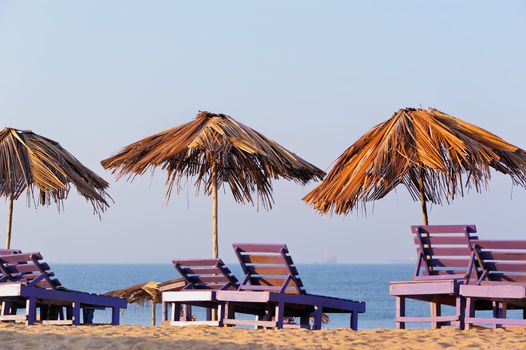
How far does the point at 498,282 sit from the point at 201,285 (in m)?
2.97

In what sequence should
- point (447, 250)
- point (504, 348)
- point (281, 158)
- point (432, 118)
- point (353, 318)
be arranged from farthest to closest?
point (281, 158), point (432, 118), point (353, 318), point (447, 250), point (504, 348)

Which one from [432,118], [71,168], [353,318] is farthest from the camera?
[71,168]

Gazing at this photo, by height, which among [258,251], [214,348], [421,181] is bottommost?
[214,348]

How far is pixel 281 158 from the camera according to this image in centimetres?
1220

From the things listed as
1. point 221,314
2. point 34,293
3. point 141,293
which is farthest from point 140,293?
point 221,314

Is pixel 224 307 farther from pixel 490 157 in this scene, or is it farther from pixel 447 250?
pixel 490 157

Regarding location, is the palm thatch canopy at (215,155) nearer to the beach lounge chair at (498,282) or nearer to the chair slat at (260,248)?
the chair slat at (260,248)

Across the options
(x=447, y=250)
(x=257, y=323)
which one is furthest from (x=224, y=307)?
(x=447, y=250)

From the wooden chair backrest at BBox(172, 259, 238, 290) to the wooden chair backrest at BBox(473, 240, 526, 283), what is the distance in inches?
94.0

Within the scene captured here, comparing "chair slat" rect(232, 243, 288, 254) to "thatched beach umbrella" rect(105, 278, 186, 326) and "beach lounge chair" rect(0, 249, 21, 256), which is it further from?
"thatched beach umbrella" rect(105, 278, 186, 326)

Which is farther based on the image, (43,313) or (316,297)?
(43,313)

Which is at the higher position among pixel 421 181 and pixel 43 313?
pixel 421 181

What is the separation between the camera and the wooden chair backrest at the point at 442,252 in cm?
954

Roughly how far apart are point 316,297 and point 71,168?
4442 millimetres
